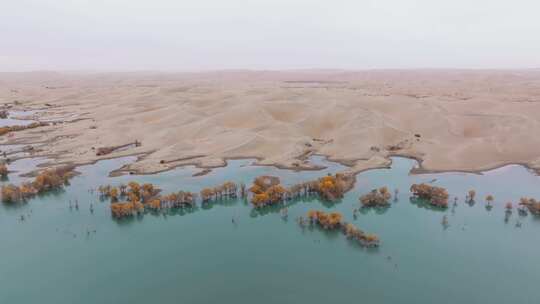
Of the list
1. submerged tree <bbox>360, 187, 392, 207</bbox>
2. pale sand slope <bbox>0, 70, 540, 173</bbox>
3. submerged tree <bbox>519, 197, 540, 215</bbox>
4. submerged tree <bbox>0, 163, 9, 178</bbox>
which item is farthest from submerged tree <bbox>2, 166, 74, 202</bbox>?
submerged tree <bbox>519, 197, 540, 215</bbox>

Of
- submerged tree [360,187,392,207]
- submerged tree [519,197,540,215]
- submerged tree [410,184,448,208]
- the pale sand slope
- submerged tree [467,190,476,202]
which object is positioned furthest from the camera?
the pale sand slope

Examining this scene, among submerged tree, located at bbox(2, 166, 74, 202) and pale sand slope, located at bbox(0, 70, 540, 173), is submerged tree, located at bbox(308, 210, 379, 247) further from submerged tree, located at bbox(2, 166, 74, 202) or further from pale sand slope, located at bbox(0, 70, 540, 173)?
submerged tree, located at bbox(2, 166, 74, 202)

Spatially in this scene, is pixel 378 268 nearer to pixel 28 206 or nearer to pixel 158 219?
pixel 158 219

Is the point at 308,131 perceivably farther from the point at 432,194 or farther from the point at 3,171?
the point at 3,171

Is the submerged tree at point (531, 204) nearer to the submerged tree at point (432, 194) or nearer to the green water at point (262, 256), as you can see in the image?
the green water at point (262, 256)

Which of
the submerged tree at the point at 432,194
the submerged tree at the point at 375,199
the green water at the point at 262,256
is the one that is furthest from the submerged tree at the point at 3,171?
the submerged tree at the point at 432,194

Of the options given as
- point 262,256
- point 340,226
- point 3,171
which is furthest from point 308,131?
point 3,171

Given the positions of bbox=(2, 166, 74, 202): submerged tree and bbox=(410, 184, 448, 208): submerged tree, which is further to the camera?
bbox=(2, 166, 74, 202): submerged tree

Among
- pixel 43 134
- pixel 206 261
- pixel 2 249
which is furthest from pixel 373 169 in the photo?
pixel 43 134
